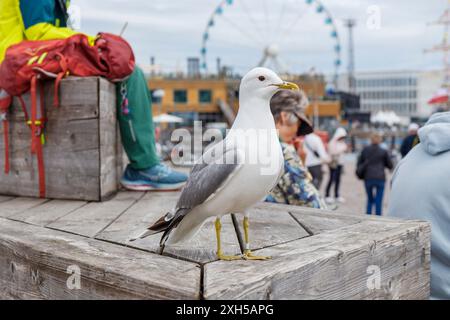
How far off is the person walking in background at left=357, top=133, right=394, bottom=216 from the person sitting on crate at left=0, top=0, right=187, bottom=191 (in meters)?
4.23

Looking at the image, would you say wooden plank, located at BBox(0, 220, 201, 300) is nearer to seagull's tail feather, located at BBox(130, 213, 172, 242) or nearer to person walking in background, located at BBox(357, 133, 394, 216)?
seagull's tail feather, located at BBox(130, 213, 172, 242)

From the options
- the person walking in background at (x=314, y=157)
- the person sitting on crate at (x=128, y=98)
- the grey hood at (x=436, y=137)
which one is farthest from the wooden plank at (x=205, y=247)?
the person walking in background at (x=314, y=157)

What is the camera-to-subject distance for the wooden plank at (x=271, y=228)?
1.55 metres

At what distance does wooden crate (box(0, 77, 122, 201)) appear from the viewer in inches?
92.8

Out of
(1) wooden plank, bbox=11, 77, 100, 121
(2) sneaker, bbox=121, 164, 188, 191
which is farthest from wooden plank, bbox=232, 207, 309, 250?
(1) wooden plank, bbox=11, 77, 100, 121

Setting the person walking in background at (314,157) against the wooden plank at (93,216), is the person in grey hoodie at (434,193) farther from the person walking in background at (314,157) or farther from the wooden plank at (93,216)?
the person walking in background at (314,157)

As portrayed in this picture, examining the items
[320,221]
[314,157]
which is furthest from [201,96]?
[320,221]

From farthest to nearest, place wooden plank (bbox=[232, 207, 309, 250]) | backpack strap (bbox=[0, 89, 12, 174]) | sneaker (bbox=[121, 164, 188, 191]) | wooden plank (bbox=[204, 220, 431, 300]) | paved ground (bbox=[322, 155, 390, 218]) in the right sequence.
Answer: paved ground (bbox=[322, 155, 390, 218])
sneaker (bbox=[121, 164, 188, 191])
backpack strap (bbox=[0, 89, 12, 174])
wooden plank (bbox=[232, 207, 309, 250])
wooden plank (bbox=[204, 220, 431, 300])

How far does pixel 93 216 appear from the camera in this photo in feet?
6.54

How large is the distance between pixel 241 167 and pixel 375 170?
5.61 m

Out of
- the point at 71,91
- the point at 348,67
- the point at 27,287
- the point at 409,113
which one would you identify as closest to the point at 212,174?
the point at 27,287

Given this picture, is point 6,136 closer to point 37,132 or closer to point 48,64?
point 37,132

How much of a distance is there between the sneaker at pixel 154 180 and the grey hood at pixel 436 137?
130cm

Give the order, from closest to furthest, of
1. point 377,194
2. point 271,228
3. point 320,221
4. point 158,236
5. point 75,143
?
point 158,236 → point 271,228 → point 320,221 → point 75,143 → point 377,194
